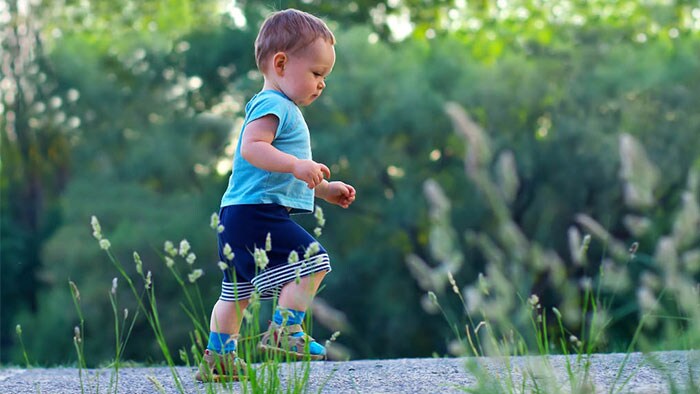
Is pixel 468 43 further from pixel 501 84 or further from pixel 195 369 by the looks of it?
pixel 195 369

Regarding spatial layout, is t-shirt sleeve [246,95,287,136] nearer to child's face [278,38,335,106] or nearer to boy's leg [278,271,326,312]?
child's face [278,38,335,106]

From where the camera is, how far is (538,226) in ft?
31.9

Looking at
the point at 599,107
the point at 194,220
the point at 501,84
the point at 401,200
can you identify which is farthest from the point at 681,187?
the point at 194,220

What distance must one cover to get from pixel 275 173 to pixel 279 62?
15.7 inches

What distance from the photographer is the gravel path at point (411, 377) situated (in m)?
2.78

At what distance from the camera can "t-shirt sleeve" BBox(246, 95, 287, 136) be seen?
122 inches

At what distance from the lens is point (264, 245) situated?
Result: 3.10m

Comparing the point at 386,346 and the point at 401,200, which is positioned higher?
the point at 401,200

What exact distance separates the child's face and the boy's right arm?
0.62ft

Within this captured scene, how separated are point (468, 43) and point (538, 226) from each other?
2730 mm

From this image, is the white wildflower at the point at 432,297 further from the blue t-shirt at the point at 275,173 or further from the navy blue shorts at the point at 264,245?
the blue t-shirt at the point at 275,173

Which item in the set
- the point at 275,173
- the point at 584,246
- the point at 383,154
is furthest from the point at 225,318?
the point at 383,154

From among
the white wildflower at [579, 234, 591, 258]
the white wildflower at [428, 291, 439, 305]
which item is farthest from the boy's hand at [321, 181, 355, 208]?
the white wildflower at [579, 234, 591, 258]

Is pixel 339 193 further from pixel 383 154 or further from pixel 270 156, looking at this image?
pixel 383 154
